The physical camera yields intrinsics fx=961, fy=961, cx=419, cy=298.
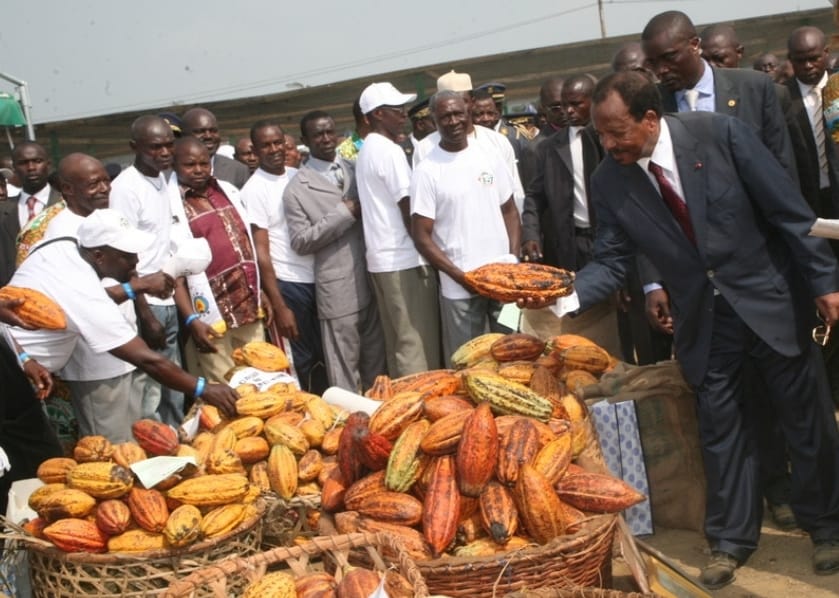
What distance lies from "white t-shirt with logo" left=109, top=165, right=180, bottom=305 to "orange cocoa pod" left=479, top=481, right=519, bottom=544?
11.5 feet

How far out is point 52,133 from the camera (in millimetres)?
21391

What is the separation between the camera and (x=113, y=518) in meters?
4.02

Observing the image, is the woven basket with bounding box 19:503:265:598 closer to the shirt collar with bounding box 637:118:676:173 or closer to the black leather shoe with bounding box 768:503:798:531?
the shirt collar with bounding box 637:118:676:173

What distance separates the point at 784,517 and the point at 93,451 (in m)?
3.57

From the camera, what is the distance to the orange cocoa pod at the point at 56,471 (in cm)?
449

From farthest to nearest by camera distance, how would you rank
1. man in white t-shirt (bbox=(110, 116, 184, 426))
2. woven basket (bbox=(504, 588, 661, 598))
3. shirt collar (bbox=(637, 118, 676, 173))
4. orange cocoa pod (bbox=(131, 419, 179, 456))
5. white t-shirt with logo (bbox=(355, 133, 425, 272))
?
white t-shirt with logo (bbox=(355, 133, 425, 272)), man in white t-shirt (bbox=(110, 116, 184, 426)), orange cocoa pod (bbox=(131, 419, 179, 456)), shirt collar (bbox=(637, 118, 676, 173)), woven basket (bbox=(504, 588, 661, 598))

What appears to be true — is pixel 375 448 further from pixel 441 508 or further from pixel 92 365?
pixel 92 365

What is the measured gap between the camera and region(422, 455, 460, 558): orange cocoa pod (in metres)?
3.54

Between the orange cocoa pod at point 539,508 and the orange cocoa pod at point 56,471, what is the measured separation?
7.13 ft

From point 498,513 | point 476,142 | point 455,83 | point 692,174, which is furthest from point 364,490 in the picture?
point 455,83

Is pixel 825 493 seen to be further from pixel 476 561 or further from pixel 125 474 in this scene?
pixel 125 474

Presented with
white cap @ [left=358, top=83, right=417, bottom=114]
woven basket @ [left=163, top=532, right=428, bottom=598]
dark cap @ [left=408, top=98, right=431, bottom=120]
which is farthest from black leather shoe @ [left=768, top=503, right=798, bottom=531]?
dark cap @ [left=408, top=98, right=431, bottom=120]

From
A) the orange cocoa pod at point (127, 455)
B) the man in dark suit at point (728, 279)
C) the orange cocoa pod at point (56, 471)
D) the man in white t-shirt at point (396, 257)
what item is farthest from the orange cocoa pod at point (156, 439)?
the man in white t-shirt at point (396, 257)

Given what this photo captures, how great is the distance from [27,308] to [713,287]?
10.8ft
